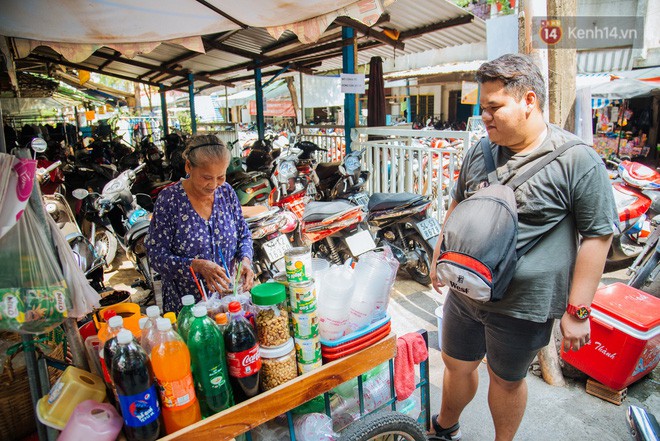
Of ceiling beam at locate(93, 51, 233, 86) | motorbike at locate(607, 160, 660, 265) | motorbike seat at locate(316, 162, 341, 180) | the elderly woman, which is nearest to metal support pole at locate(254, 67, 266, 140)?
ceiling beam at locate(93, 51, 233, 86)

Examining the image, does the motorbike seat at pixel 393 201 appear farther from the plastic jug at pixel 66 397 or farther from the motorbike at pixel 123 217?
the plastic jug at pixel 66 397

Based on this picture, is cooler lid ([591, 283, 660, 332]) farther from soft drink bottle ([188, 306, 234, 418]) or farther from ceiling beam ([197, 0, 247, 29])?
ceiling beam ([197, 0, 247, 29])

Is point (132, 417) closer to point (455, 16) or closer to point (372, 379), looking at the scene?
point (372, 379)

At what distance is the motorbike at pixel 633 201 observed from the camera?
14.5ft

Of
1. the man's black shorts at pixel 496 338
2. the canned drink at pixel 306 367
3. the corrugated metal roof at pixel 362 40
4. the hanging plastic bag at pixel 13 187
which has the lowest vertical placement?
the man's black shorts at pixel 496 338

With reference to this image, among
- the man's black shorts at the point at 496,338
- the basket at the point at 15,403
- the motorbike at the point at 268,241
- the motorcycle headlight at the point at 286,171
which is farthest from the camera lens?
the motorcycle headlight at the point at 286,171

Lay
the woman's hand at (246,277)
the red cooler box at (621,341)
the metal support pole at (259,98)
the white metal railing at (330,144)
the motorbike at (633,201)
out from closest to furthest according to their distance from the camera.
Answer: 1. the woman's hand at (246,277)
2. the red cooler box at (621,341)
3. the motorbike at (633,201)
4. the white metal railing at (330,144)
5. the metal support pole at (259,98)

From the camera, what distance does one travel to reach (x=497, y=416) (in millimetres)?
1858

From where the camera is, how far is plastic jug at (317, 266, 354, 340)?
1.41m

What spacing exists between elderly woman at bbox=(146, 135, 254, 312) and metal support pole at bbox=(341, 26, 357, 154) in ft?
14.0

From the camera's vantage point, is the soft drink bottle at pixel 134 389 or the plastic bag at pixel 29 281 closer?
the soft drink bottle at pixel 134 389

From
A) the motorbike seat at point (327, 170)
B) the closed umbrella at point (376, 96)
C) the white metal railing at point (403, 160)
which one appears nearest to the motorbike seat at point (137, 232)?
the motorbike seat at point (327, 170)

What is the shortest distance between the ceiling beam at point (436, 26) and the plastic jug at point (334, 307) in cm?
545

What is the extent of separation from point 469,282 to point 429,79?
13.4m
